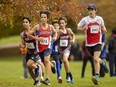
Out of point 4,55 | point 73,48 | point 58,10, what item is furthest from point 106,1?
point 58,10

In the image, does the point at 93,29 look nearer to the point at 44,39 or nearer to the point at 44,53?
the point at 44,39

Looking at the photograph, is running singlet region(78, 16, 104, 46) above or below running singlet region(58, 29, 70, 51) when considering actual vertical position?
above

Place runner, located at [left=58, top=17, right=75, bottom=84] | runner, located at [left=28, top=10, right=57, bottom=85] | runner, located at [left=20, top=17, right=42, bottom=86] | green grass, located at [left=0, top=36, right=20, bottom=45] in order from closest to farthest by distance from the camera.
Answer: runner, located at [left=28, top=10, right=57, bottom=85] < runner, located at [left=20, top=17, right=42, bottom=86] < runner, located at [left=58, top=17, right=75, bottom=84] < green grass, located at [left=0, top=36, right=20, bottom=45]

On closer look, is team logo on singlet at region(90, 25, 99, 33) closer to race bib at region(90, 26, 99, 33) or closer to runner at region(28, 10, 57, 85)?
race bib at region(90, 26, 99, 33)

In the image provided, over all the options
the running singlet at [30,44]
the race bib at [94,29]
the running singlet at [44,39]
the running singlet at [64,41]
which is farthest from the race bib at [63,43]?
the race bib at [94,29]

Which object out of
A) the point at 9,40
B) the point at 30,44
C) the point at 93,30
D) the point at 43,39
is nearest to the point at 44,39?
the point at 43,39

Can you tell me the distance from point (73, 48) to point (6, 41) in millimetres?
27182

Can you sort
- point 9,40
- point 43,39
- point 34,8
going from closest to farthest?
point 43,39
point 34,8
point 9,40

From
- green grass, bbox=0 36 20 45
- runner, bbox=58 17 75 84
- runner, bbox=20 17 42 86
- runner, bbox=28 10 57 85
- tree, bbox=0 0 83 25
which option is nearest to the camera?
runner, bbox=28 10 57 85

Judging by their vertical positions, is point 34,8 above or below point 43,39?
above

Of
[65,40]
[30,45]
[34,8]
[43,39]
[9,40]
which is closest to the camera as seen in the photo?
[43,39]

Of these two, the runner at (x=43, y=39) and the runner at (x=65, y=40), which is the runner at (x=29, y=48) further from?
the runner at (x=65, y=40)

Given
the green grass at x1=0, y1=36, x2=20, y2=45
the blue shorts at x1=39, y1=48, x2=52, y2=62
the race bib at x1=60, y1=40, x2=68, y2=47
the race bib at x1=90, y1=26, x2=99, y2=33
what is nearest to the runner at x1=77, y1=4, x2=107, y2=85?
the race bib at x1=90, y1=26, x2=99, y2=33

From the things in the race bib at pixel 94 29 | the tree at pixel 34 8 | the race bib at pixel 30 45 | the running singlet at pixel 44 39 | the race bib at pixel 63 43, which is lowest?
the race bib at pixel 63 43
